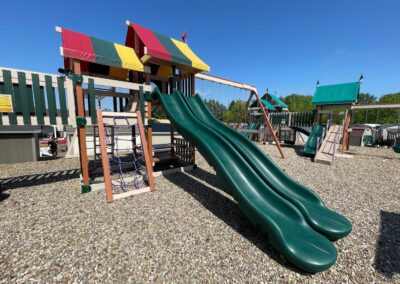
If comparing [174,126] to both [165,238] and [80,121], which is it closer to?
[80,121]

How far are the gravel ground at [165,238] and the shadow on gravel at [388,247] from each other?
1 centimetres

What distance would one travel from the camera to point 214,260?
2150mm

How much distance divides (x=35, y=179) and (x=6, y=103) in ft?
8.86

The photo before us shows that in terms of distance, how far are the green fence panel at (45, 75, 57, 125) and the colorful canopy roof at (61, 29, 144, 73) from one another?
27.9 inches

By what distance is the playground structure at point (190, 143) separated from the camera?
7.78 feet

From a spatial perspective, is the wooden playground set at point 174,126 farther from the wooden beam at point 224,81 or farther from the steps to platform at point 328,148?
the steps to platform at point 328,148

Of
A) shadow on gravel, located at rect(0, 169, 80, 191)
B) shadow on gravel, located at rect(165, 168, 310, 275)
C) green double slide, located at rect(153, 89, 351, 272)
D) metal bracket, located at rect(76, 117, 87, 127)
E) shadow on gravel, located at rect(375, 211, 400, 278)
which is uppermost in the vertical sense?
metal bracket, located at rect(76, 117, 87, 127)

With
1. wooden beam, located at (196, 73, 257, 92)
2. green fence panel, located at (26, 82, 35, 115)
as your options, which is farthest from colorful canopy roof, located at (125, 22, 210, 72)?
green fence panel, located at (26, 82, 35, 115)

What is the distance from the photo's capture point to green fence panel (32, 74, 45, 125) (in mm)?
3650

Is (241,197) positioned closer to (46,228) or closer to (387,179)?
(46,228)

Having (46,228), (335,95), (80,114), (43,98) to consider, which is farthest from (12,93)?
(335,95)

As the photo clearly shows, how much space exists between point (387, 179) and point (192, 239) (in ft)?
21.3

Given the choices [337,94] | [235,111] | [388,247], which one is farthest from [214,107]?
[388,247]

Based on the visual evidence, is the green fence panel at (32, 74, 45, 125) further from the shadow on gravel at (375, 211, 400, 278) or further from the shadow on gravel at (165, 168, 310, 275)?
the shadow on gravel at (375, 211, 400, 278)
